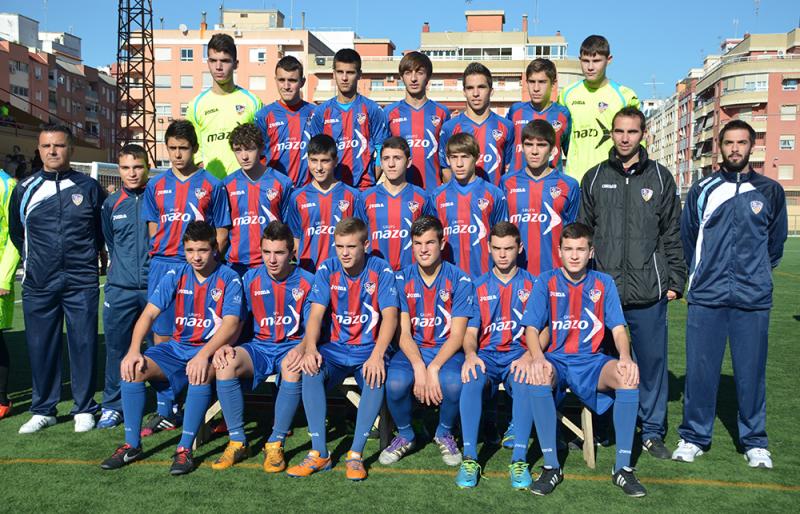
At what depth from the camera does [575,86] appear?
591 cm

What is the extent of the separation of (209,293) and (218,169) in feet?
5.11

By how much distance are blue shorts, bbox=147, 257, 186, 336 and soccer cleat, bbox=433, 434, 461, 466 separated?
2100mm

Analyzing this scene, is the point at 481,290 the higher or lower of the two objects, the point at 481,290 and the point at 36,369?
the higher

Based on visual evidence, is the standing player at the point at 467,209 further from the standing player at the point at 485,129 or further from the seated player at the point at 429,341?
the standing player at the point at 485,129

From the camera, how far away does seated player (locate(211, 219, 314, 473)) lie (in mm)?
4430

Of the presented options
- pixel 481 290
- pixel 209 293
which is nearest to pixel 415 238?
pixel 481 290

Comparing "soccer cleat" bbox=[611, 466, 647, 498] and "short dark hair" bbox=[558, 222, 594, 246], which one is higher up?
"short dark hair" bbox=[558, 222, 594, 246]

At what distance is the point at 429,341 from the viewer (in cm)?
482

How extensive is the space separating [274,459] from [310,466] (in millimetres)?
239

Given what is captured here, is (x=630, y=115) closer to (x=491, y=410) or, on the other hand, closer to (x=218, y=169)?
(x=491, y=410)

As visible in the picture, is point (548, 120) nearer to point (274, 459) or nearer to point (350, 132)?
point (350, 132)

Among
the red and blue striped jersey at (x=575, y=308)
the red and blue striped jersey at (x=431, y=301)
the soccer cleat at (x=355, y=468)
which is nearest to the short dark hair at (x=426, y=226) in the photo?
the red and blue striped jersey at (x=431, y=301)

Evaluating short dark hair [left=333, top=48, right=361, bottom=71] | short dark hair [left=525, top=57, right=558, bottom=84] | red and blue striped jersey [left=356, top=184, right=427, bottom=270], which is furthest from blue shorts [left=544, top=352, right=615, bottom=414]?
short dark hair [left=333, top=48, right=361, bottom=71]

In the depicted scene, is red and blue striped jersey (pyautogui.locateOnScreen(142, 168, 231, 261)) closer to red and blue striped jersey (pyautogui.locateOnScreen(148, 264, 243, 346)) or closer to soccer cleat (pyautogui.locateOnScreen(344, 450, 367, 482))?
red and blue striped jersey (pyautogui.locateOnScreen(148, 264, 243, 346))
